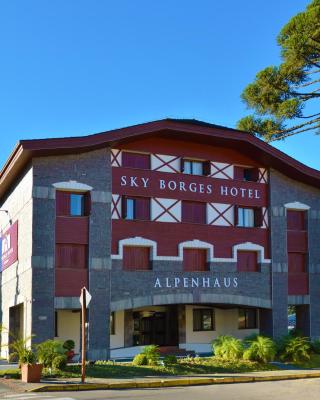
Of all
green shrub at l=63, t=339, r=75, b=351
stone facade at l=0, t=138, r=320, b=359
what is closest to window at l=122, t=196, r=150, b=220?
stone facade at l=0, t=138, r=320, b=359

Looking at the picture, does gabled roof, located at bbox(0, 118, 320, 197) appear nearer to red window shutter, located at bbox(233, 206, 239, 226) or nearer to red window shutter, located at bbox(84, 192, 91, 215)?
red window shutter, located at bbox(84, 192, 91, 215)

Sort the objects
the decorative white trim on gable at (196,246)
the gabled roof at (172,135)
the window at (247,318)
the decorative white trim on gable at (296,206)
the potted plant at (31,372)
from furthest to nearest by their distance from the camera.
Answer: the window at (247,318) < the decorative white trim on gable at (296,206) < the decorative white trim on gable at (196,246) < the gabled roof at (172,135) < the potted plant at (31,372)

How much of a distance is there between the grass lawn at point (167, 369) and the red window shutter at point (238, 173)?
13.3 meters

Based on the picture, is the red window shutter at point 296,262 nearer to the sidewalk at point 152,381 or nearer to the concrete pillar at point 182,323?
the concrete pillar at point 182,323

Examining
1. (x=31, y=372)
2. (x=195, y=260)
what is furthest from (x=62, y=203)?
(x=31, y=372)

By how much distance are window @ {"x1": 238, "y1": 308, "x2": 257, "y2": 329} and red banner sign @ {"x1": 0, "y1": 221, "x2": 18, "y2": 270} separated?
14524 mm

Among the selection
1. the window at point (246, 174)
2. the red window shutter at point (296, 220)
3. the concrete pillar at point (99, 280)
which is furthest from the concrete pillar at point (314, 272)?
the concrete pillar at point (99, 280)

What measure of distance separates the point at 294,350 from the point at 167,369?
754cm

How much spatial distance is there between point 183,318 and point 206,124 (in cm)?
1167

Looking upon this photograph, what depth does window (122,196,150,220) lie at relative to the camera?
116ft

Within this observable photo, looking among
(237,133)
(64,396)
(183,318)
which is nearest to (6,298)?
(183,318)

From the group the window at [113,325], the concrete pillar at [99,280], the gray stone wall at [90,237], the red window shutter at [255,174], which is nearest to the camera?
the gray stone wall at [90,237]

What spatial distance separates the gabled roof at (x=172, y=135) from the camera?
33.1 meters

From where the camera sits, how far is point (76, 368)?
25781mm
